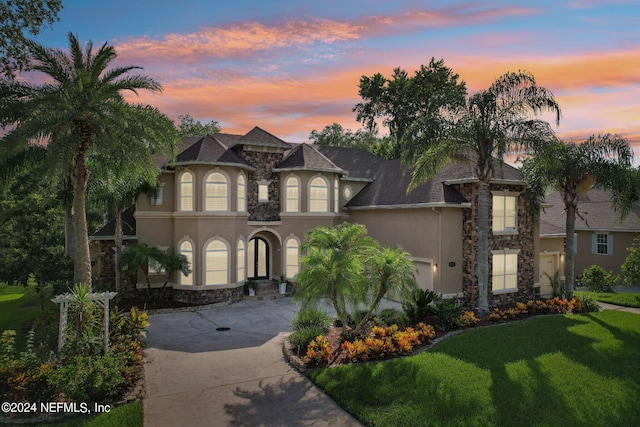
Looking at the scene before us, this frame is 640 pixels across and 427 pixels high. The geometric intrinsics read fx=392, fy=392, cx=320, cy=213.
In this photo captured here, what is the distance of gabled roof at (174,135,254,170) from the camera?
18.3m

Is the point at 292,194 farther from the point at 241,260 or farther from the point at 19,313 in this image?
the point at 19,313

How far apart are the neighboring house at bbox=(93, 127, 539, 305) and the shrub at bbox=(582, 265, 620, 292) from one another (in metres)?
5.36

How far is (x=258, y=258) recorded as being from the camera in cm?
2195

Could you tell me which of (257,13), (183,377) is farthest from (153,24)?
(183,377)

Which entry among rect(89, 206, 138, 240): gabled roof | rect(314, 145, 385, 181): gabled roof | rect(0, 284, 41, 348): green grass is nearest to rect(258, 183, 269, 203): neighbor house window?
rect(314, 145, 385, 181): gabled roof

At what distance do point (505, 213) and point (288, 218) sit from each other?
10946 millimetres

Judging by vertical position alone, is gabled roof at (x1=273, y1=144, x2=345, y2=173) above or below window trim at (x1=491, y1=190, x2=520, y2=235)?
above

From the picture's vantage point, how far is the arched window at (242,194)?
770 inches

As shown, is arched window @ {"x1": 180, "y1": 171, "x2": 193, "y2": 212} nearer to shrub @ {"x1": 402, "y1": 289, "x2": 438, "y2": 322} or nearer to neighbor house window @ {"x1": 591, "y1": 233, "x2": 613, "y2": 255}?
shrub @ {"x1": 402, "y1": 289, "x2": 438, "y2": 322}

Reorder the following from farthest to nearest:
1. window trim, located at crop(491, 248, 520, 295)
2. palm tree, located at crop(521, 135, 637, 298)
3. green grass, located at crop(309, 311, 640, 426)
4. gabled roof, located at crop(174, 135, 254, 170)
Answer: window trim, located at crop(491, 248, 520, 295) → gabled roof, located at crop(174, 135, 254, 170) → palm tree, located at crop(521, 135, 637, 298) → green grass, located at crop(309, 311, 640, 426)

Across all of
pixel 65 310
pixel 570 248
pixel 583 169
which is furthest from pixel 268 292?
pixel 583 169

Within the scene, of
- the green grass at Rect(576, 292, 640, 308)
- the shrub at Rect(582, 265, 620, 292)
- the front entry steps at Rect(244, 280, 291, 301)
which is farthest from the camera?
the shrub at Rect(582, 265, 620, 292)

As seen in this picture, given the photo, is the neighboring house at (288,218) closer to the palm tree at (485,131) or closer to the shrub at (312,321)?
the palm tree at (485,131)

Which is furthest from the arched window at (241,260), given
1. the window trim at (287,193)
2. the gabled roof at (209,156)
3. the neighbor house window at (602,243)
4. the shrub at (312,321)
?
the neighbor house window at (602,243)
